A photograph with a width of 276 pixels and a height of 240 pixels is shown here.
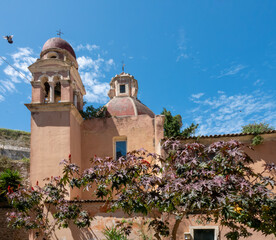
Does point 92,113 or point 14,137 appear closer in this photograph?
point 92,113

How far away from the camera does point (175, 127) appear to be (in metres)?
16.6

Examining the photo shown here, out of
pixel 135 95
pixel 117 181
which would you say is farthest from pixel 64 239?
pixel 135 95

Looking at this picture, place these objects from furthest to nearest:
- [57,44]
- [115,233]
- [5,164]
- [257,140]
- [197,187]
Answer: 1. [5,164]
2. [57,44]
3. [257,140]
4. [115,233]
5. [197,187]

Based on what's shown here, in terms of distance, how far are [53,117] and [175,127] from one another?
268 inches

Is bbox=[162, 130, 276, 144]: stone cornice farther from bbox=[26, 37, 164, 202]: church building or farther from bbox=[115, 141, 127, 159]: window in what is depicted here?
bbox=[115, 141, 127, 159]: window

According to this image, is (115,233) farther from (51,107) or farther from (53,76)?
(53,76)

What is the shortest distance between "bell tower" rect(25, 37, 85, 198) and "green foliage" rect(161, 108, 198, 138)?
5.00m

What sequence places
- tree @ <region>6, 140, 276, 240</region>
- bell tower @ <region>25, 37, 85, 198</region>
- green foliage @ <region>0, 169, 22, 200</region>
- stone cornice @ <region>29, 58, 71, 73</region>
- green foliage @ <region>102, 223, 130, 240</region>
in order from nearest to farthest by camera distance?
tree @ <region>6, 140, 276, 240</region>, green foliage @ <region>102, 223, 130, 240</region>, bell tower @ <region>25, 37, 85, 198</region>, stone cornice @ <region>29, 58, 71, 73</region>, green foliage @ <region>0, 169, 22, 200</region>

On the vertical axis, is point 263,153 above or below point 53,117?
below

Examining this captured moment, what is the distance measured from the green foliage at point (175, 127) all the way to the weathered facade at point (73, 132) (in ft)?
3.13

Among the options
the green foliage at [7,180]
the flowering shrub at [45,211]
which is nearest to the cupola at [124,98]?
the green foliage at [7,180]

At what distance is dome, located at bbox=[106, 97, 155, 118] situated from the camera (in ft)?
61.1

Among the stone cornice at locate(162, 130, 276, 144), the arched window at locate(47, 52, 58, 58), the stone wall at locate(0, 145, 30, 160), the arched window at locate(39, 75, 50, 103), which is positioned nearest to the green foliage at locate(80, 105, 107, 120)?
the arched window at locate(39, 75, 50, 103)

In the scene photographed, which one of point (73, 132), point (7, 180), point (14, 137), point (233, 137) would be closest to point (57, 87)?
point (73, 132)
